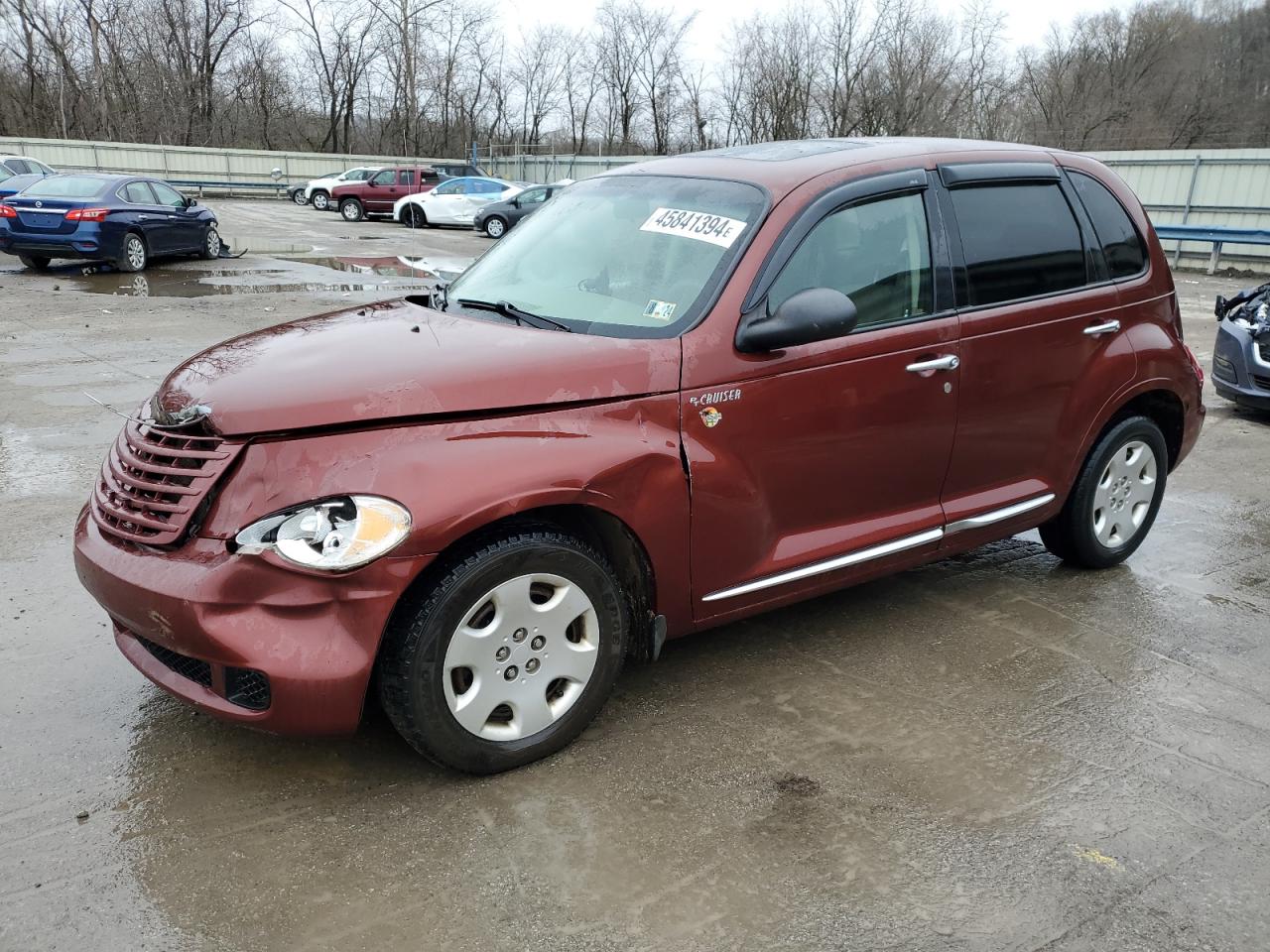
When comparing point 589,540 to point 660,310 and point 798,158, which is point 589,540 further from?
point 798,158

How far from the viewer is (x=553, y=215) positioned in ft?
13.9

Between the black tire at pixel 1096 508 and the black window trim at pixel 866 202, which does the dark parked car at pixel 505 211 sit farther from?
the black window trim at pixel 866 202

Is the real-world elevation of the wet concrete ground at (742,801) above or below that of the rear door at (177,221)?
below

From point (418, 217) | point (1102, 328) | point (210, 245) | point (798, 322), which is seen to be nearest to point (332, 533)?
point (798, 322)

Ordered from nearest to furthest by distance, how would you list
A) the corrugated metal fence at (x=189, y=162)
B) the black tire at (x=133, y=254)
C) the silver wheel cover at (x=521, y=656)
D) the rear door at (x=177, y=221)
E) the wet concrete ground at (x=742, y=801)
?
the wet concrete ground at (x=742, y=801) → the silver wheel cover at (x=521, y=656) → the black tire at (x=133, y=254) → the rear door at (x=177, y=221) → the corrugated metal fence at (x=189, y=162)

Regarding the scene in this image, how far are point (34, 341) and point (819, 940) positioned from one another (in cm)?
1025

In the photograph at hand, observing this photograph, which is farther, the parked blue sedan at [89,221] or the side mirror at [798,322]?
the parked blue sedan at [89,221]

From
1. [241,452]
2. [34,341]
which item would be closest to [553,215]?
[241,452]

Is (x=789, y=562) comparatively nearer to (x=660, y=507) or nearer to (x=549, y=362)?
(x=660, y=507)

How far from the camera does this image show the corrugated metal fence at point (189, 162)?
3706cm

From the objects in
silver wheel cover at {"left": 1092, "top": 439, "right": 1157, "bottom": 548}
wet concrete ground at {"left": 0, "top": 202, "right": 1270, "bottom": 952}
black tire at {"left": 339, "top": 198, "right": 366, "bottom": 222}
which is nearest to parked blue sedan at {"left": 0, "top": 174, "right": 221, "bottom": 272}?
wet concrete ground at {"left": 0, "top": 202, "right": 1270, "bottom": 952}

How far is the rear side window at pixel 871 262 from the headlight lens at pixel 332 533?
1.51m

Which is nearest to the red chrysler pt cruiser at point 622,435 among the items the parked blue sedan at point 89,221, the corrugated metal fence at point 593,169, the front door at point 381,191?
the corrugated metal fence at point 593,169

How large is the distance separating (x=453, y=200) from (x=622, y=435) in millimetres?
26493
